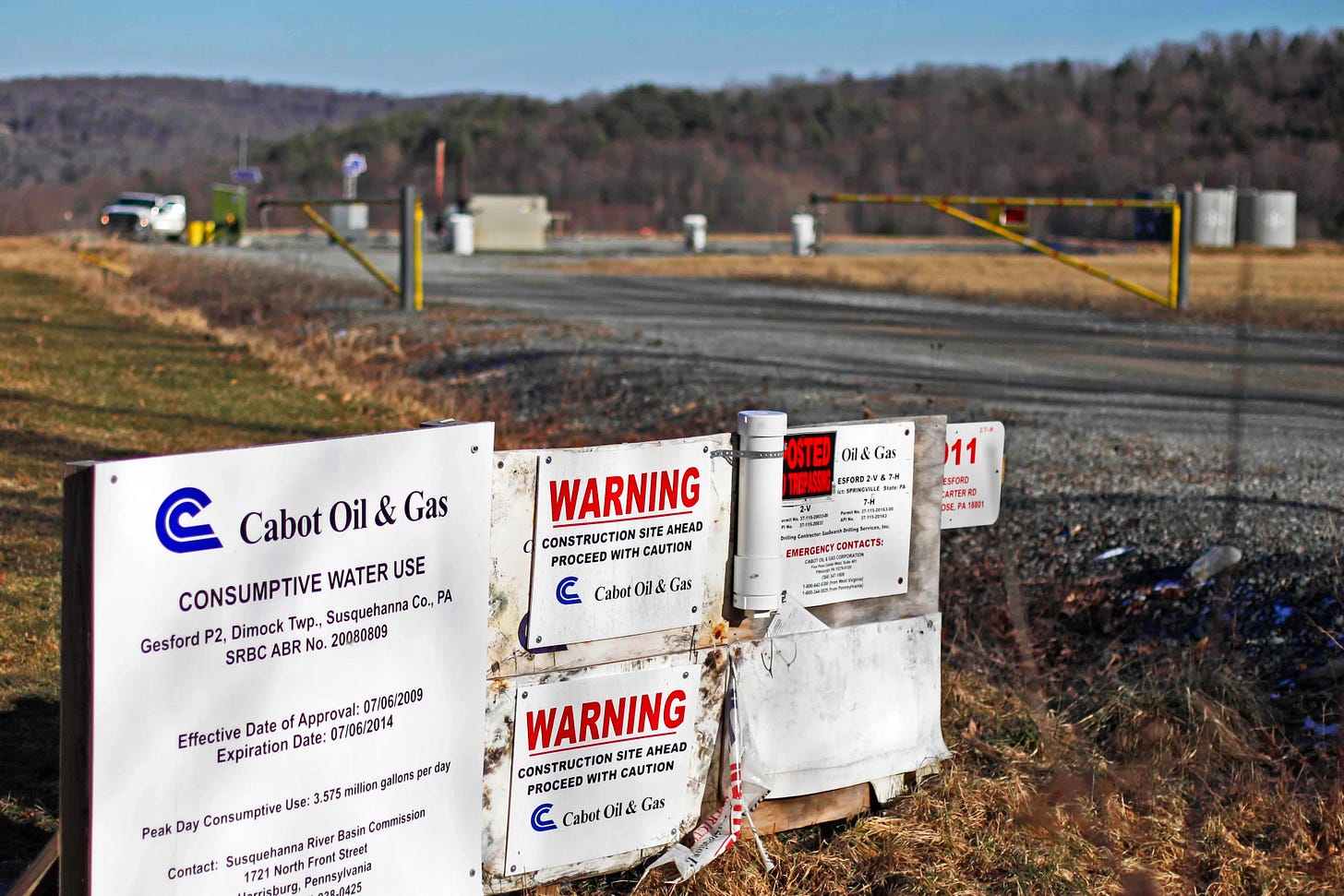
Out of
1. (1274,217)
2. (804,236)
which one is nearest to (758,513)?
(804,236)

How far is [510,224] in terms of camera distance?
4497 cm

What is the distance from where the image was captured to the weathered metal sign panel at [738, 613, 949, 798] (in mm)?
4148

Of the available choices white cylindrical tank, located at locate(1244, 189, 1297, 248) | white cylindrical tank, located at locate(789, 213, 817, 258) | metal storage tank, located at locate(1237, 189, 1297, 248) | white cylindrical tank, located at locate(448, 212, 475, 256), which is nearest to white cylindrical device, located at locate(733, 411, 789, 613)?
white cylindrical tank, located at locate(789, 213, 817, 258)

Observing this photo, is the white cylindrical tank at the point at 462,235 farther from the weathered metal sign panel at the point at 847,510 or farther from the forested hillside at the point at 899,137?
the forested hillside at the point at 899,137

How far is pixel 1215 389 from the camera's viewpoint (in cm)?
1238

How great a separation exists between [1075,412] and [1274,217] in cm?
4047

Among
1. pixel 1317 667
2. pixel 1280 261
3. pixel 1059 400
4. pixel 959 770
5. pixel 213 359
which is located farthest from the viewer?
pixel 1280 261

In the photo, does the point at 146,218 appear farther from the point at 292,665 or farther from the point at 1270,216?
the point at 292,665

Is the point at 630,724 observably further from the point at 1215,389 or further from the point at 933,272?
the point at 933,272

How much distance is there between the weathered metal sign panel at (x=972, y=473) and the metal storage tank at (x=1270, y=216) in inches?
1626

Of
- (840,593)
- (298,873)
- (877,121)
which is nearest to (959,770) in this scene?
(840,593)

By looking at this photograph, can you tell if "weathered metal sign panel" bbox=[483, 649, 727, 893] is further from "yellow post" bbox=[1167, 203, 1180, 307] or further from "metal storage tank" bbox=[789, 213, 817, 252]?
"metal storage tank" bbox=[789, 213, 817, 252]

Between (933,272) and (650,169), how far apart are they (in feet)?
250

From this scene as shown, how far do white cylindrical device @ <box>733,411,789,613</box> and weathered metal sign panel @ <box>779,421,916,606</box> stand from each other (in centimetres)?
11
